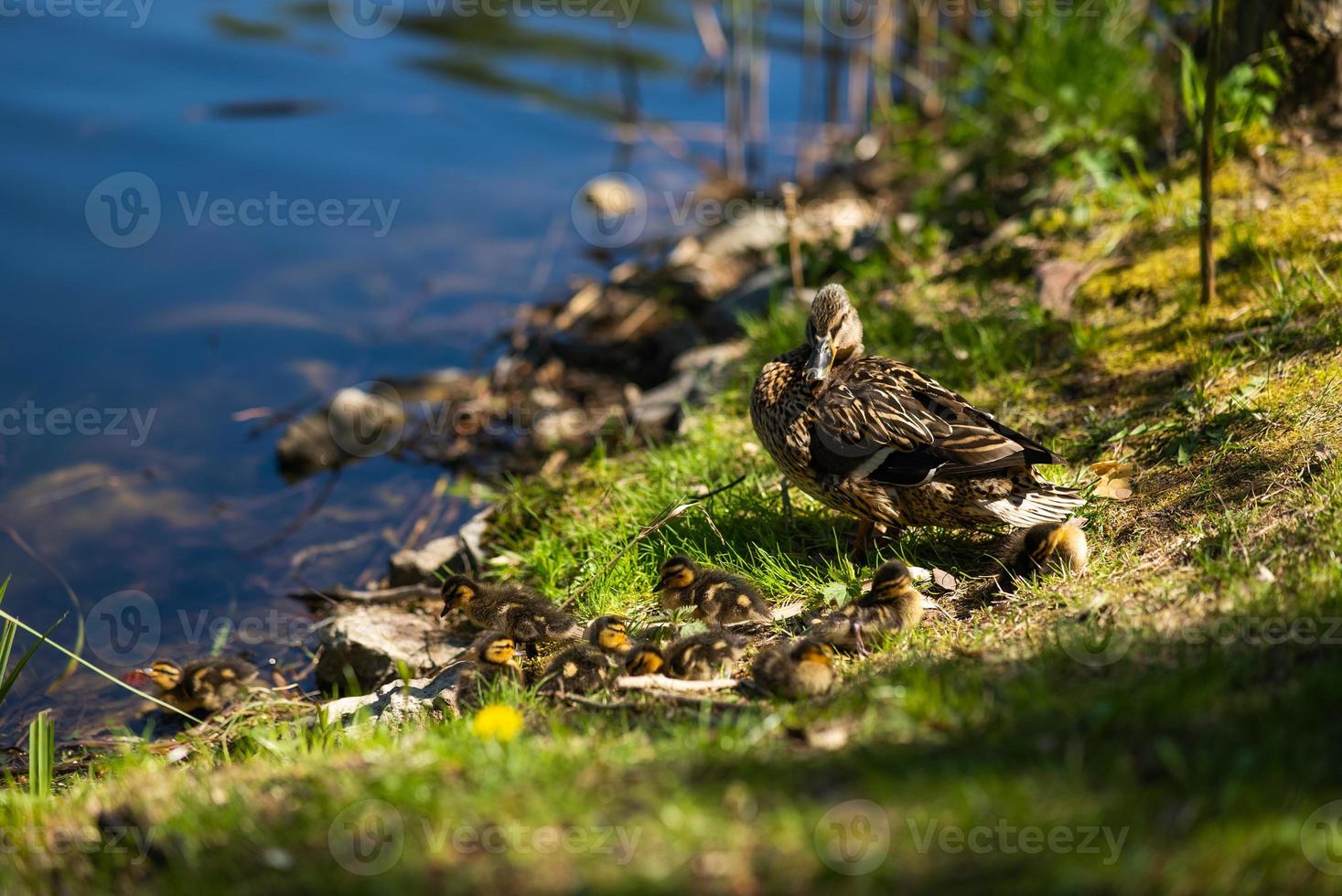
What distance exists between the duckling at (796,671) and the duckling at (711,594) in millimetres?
564

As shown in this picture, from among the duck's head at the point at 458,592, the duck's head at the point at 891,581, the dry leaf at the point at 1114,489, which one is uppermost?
the dry leaf at the point at 1114,489

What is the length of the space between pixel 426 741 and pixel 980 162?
5.51m

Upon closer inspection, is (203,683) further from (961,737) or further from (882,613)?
(961,737)

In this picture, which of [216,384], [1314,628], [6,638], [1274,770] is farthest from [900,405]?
[216,384]

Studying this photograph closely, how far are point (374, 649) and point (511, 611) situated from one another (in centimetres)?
75

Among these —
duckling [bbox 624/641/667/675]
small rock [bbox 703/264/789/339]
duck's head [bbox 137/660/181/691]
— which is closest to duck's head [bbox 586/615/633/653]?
duckling [bbox 624/641/667/675]

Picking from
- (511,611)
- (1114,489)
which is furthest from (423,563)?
(1114,489)

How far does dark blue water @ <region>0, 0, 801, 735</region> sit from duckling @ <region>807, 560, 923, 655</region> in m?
2.78

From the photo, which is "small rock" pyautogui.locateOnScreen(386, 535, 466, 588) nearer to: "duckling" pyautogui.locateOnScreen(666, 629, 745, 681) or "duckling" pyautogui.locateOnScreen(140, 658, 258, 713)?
"duckling" pyautogui.locateOnScreen(140, 658, 258, 713)

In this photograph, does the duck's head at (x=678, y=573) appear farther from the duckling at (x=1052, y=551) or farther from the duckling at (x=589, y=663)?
the duckling at (x=1052, y=551)

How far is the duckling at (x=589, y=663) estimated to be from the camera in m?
3.76

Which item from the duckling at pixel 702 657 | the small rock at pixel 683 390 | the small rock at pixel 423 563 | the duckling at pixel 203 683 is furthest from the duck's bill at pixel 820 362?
the duckling at pixel 203 683

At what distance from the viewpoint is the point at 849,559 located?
4.61 meters

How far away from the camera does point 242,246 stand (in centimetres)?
877
